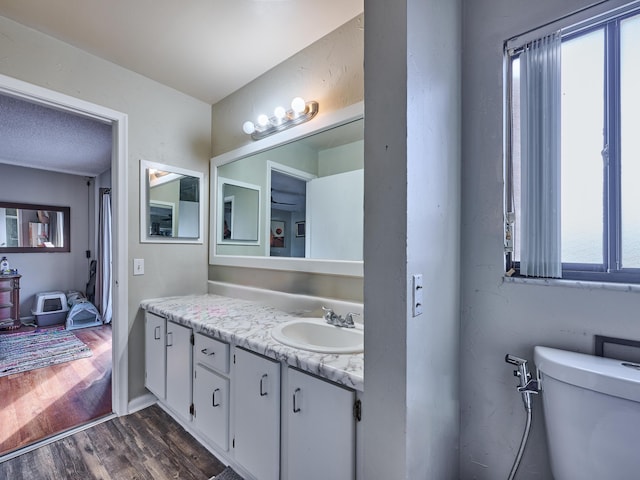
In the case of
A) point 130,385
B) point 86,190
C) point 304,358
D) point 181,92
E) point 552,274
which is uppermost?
point 181,92

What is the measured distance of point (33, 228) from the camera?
425cm

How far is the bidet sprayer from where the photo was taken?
0.93 meters

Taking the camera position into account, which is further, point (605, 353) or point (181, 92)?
point (181, 92)

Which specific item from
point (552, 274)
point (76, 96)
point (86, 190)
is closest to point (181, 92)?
point (76, 96)

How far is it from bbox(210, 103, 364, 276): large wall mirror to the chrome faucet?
0.72ft

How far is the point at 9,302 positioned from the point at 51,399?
9.19 ft

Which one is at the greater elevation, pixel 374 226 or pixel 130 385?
pixel 374 226

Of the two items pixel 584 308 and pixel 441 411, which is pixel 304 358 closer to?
pixel 441 411

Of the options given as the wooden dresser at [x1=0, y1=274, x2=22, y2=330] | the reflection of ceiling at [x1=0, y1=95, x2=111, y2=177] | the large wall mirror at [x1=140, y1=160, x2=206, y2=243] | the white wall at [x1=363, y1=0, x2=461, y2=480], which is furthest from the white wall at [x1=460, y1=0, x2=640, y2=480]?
the wooden dresser at [x1=0, y1=274, x2=22, y2=330]

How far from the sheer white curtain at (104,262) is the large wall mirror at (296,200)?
2.77 m

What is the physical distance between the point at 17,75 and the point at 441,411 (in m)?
2.56

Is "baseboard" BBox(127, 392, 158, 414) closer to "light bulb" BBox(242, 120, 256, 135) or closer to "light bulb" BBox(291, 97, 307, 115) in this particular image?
"light bulb" BBox(242, 120, 256, 135)

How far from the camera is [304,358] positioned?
103 centimetres

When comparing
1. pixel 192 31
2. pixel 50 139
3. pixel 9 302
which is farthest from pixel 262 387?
pixel 9 302
